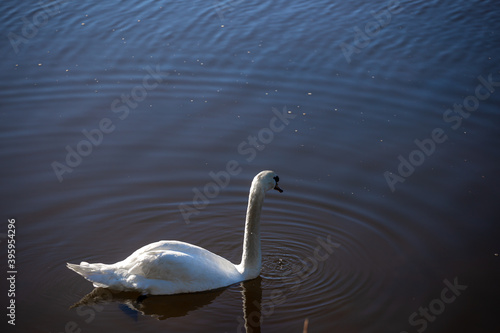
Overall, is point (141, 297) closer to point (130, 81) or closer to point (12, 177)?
point (12, 177)

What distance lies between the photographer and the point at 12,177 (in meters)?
10.9

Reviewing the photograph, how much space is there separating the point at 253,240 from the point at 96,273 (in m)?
2.01

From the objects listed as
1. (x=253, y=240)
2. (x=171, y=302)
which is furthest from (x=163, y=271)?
(x=253, y=240)

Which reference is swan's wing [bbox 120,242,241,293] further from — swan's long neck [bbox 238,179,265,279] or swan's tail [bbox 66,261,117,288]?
swan's long neck [bbox 238,179,265,279]

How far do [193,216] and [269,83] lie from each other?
15.7ft

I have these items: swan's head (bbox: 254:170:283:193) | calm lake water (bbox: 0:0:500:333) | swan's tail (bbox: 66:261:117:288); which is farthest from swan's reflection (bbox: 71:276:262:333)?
swan's head (bbox: 254:170:283:193)

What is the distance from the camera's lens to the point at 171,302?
8305 millimetres

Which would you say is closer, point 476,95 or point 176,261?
point 176,261

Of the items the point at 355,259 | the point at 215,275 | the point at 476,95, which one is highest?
the point at 215,275

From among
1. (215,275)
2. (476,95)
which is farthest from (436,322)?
(476,95)

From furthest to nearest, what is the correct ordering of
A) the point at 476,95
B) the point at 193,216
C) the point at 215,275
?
1. the point at 476,95
2. the point at 193,216
3. the point at 215,275

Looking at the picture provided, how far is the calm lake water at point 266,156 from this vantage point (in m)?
8.23

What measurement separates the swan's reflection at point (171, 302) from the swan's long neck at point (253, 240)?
242 millimetres

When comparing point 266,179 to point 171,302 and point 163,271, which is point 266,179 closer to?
point 163,271
